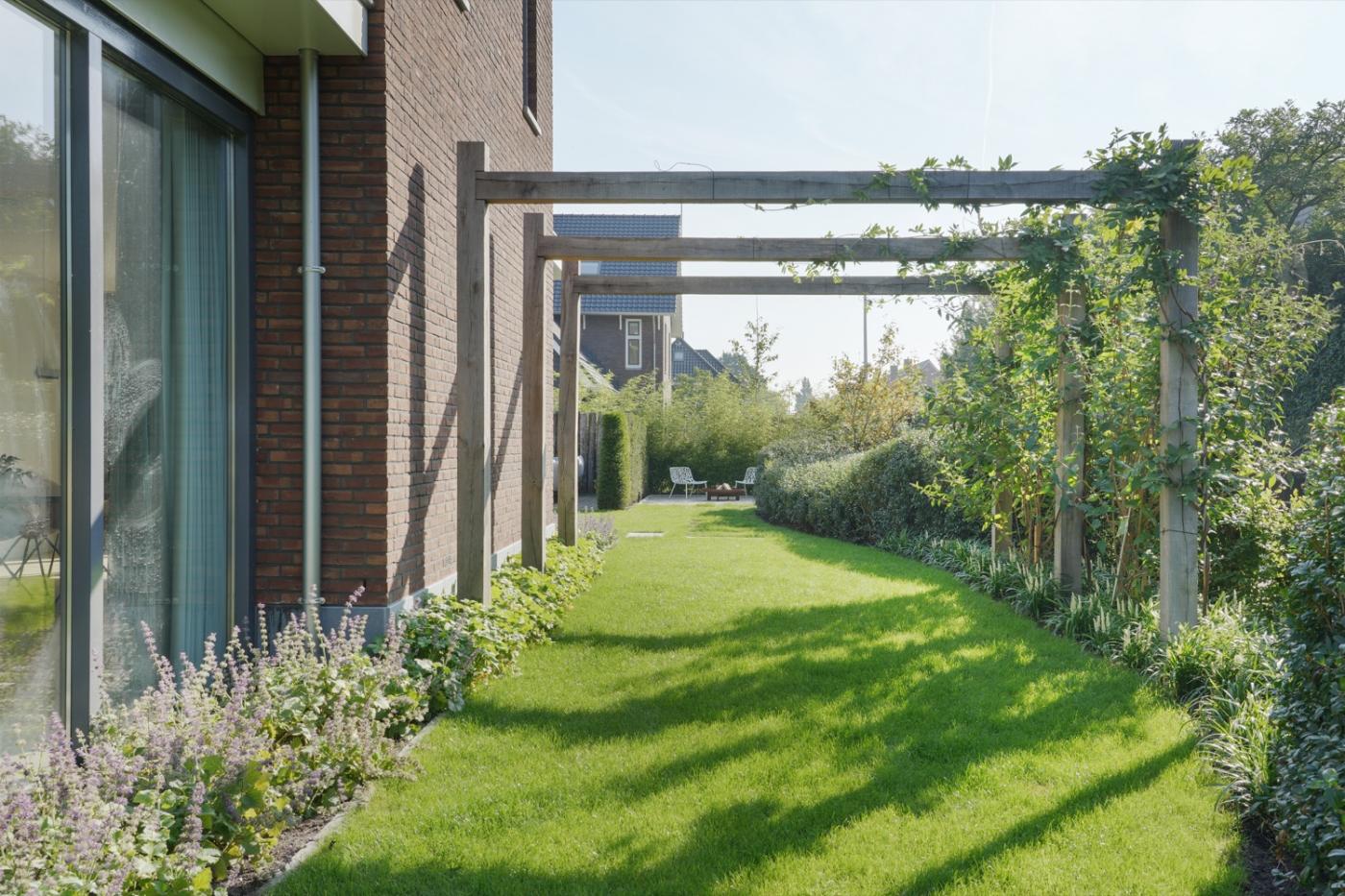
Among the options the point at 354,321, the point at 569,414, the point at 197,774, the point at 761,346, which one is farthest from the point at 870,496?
the point at 761,346

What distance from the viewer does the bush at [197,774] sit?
2.54 m

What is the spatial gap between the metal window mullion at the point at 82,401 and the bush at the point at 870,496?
8.75 m

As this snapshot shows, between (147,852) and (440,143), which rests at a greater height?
(440,143)

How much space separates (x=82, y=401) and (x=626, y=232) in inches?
982

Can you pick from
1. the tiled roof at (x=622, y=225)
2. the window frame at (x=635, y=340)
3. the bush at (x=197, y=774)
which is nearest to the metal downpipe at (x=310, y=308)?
the bush at (x=197, y=774)

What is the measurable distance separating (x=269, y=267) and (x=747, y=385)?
2249 centimetres

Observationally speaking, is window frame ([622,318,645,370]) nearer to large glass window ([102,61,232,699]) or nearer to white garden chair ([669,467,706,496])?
white garden chair ([669,467,706,496])

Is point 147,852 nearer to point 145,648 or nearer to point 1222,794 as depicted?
Result: point 145,648

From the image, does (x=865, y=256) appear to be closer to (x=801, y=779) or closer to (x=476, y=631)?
(x=476, y=631)

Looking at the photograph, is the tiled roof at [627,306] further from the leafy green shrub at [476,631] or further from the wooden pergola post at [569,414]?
the leafy green shrub at [476,631]

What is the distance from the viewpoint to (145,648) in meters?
4.16

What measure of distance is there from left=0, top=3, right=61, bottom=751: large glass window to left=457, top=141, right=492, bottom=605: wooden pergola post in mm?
2927

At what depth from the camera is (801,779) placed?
4094mm

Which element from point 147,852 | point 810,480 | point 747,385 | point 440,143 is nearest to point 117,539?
point 147,852
